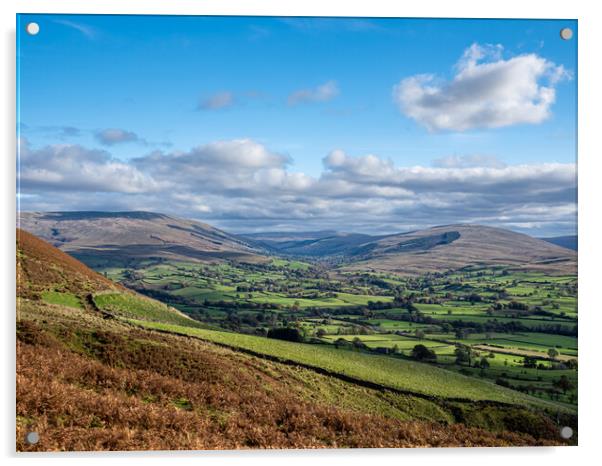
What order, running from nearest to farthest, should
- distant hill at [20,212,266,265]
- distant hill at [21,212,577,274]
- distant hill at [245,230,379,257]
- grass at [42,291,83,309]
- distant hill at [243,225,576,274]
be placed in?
grass at [42,291,83,309]
distant hill at [20,212,266,265]
distant hill at [21,212,577,274]
distant hill at [243,225,576,274]
distant hill at [245,230,379,257]

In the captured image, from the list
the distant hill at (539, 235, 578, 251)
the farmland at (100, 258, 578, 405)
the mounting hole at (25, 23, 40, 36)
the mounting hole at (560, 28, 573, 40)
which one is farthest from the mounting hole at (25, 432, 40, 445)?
the mounting hole at (560, 28, 573, 40)

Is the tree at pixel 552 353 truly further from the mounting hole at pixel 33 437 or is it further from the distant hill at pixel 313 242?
the mounting hole at pixel 33 437

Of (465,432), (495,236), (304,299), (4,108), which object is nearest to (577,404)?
(465,432)

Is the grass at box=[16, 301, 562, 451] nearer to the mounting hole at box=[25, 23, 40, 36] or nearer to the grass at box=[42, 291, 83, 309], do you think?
the grass at box=[42, 291, 83, 309]

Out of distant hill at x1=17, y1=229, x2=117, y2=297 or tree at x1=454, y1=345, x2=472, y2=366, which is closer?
distant hill at x1=17, y1=229, x2=117, y2=297
